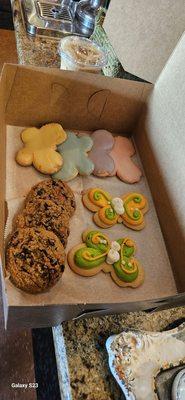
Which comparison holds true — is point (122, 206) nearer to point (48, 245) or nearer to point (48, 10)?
point (48, 245)

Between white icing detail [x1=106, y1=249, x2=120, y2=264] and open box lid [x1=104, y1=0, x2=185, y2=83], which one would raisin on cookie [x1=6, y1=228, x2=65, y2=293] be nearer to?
white icing detail [x1=106, y1=249, x2=120, y2=264]

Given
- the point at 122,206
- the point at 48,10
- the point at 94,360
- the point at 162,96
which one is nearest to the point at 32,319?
the point at 94,360

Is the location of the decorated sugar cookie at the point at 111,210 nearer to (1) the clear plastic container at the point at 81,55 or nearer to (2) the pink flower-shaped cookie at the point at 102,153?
(2) the pink flower-shaped cookie at the point at 102,153

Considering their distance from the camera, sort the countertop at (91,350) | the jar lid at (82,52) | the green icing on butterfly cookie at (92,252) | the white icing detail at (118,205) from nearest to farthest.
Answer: the countertop at (91,350)
the green icing on butterfly cookie at (92,252)
the white icing detail at (118,205)
the jar lid at (82,52)

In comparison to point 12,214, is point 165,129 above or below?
above

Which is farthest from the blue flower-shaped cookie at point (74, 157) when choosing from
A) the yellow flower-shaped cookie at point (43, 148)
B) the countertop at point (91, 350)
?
the countertop at point (91, 350)
